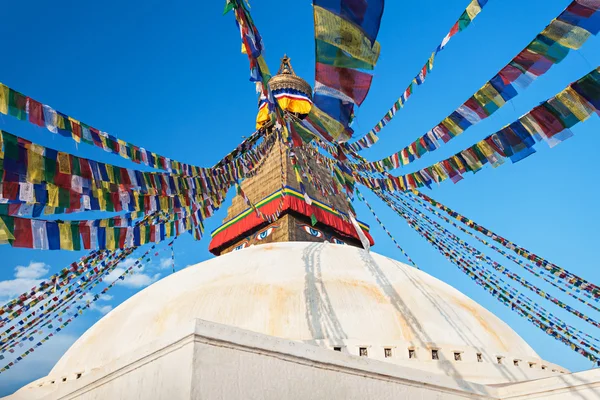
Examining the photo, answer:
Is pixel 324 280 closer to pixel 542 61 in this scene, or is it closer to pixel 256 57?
pixel 256 57

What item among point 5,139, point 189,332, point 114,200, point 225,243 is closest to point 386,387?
point 189,332

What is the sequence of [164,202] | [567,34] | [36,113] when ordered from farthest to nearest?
[164,202]
[567,34]
[36,113]

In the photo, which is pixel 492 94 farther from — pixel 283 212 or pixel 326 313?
pixel 283 212

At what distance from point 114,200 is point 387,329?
3667 millimetres

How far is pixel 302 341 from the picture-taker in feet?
18.6

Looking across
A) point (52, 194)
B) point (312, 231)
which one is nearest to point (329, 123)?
point (52, 194)

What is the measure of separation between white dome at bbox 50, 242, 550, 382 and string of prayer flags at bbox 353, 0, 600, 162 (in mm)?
2430

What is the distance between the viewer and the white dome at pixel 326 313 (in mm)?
5785

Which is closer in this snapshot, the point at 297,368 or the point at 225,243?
the point at 297,368

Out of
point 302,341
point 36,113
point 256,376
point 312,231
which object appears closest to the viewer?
point 256,376

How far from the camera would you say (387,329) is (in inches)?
233

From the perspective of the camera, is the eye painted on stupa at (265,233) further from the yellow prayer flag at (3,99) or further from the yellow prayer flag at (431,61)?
the yellow prayer flag at (3,99)

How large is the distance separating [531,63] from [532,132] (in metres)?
0.78

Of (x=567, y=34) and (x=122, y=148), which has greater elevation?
(x=567, y=34)
